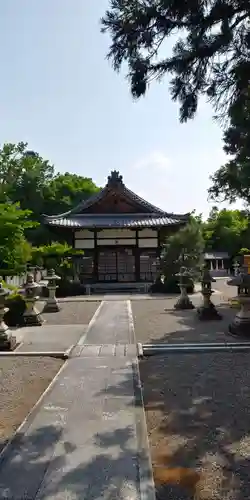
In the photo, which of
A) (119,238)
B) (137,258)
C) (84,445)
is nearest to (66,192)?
(119,238)

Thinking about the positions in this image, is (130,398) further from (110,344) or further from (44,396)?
(110,344)

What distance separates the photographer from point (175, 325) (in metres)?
12.2

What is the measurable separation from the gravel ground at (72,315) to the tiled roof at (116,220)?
977 centimetres

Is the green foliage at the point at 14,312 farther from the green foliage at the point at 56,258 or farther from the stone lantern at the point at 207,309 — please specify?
the green foliage at the point at 56,258

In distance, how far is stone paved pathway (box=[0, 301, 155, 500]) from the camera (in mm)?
3213

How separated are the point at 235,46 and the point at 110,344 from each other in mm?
6056

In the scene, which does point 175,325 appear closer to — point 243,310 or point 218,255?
point 243,310

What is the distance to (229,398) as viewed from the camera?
5.50 m

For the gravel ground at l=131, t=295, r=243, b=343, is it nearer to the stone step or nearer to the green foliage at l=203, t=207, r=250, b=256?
the stone step

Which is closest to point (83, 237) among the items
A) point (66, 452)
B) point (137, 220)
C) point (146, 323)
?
point (137, 220)

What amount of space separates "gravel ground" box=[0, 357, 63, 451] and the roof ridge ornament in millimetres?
22574

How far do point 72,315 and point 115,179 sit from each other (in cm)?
1648

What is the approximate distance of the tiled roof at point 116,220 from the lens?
27625mm

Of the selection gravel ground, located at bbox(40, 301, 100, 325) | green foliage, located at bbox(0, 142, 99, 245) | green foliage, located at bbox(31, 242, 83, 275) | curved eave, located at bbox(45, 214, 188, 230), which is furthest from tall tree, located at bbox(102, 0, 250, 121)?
green foliage, located at bbox(0, 142, 99, 245)
